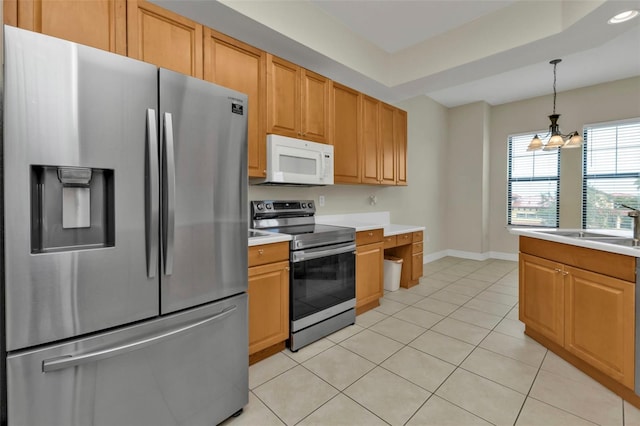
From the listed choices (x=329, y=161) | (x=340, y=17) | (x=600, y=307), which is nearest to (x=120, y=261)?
(x=329, y=161)

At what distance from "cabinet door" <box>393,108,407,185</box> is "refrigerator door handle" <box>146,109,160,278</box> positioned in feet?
10.7

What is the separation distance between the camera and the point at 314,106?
2.88m

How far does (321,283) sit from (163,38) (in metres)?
2.11

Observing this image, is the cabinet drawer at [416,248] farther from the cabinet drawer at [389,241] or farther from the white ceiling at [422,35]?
the white ceiling at [422,35]

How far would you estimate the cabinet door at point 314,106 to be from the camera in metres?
2.79

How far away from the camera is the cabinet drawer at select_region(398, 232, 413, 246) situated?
12.3 feet

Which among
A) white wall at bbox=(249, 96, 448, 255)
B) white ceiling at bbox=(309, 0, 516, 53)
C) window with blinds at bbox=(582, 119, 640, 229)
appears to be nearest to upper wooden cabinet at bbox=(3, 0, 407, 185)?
white wall at bbox=(249, 96, 448, 255)

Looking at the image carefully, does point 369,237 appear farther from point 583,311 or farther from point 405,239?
point 583,311

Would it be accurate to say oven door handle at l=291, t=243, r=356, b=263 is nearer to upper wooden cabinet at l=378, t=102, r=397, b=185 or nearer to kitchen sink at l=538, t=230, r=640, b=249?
upper wooden cabinet at l=378, t=102, r=397, b=185

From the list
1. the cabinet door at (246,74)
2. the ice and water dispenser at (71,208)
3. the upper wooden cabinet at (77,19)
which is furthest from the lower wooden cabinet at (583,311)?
the upper wooden cabinet at (77,19)

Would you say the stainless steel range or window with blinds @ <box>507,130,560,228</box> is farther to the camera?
window with blinds @ <box>507,130,560,228</box>

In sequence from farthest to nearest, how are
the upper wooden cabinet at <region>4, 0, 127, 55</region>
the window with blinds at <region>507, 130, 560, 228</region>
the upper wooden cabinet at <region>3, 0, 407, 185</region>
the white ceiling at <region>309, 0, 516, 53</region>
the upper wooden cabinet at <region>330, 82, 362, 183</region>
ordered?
1. the window with blinds at <region>507, 130, 560, 228</region>
2. the upper wooden cabinet at <region>330, 82, 362, 183</region>
3. the white ceiling at <region>309, 0, 516, 53</region>
4. the upper wooden cabinet at <region>3, 0, 407, 185</region>
5. the upper wooden cabinet at <region>4, 0, 127, 55</region>

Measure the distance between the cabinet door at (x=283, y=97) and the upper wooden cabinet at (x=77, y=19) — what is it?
1068 mm

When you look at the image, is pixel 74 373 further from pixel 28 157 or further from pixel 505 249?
pixel 505 249
